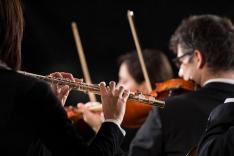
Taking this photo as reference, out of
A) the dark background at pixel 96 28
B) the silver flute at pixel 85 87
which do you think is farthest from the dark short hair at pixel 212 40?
the dark background at pixel 96 28

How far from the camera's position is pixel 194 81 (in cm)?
248

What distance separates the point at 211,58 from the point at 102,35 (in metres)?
2.21

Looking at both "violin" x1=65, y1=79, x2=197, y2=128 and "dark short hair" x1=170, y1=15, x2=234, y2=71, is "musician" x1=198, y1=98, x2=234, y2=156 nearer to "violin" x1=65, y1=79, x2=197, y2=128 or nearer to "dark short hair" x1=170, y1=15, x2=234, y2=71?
"dark short hair" x1=170, y1=15, x2=234, y2=71

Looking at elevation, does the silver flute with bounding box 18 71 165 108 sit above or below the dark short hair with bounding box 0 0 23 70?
below

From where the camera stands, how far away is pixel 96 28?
454cm

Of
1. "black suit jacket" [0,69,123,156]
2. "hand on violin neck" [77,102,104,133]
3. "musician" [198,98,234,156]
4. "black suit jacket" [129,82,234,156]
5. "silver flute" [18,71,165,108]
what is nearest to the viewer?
"black suit jacket" [0,69,123,156]

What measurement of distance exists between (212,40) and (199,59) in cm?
10

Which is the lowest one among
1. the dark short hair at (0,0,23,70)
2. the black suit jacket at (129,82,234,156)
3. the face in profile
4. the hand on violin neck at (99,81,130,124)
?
the black suit jacket at (129,82,234,156)

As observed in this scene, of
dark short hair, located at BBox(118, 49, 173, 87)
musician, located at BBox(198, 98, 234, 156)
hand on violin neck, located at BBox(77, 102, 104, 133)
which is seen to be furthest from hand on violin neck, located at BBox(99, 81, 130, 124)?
dark short hair, located at BBox(118, 49, 173, 87)

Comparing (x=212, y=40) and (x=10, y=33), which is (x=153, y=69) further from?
(x=10, y=33)

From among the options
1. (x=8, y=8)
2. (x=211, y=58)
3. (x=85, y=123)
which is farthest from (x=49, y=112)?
(x=85, y=123)

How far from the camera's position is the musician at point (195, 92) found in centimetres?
222

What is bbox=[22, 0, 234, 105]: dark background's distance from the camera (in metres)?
4.41

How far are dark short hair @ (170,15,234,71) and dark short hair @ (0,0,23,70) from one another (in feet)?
3.86
